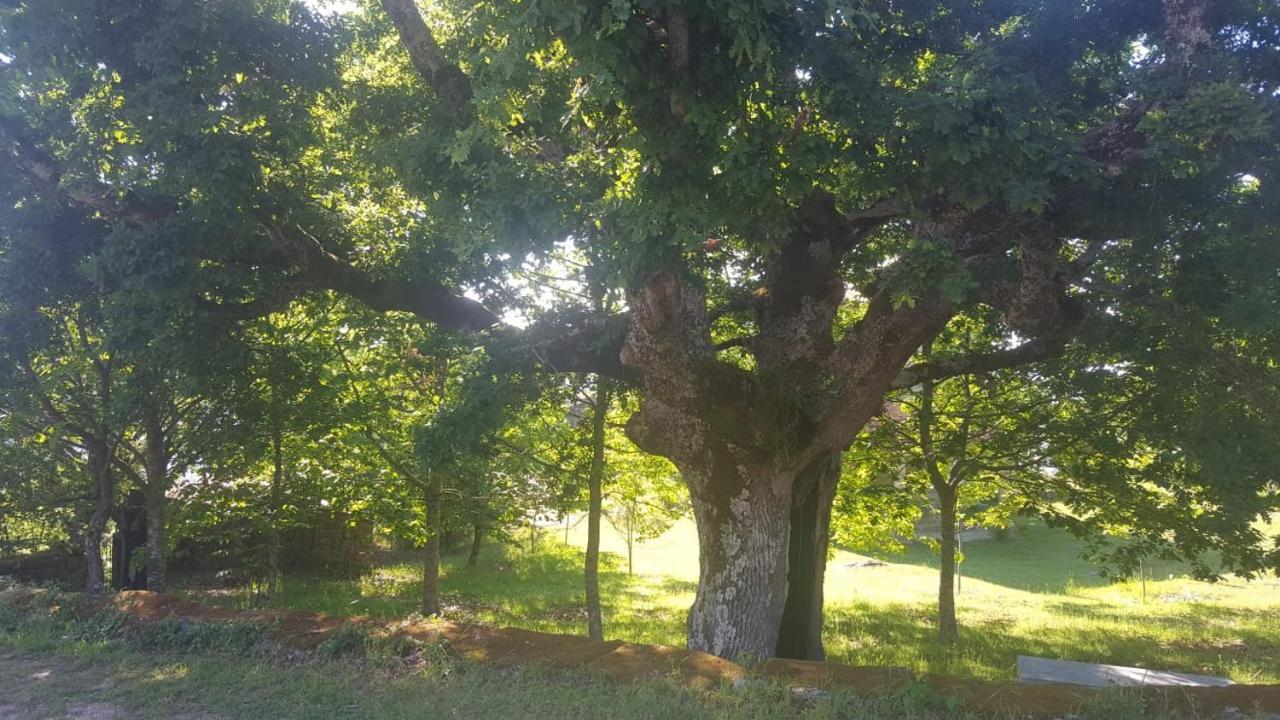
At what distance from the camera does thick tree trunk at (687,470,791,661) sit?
25.5 feet

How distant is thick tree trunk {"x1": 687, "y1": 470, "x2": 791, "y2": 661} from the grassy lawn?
3.34 metres

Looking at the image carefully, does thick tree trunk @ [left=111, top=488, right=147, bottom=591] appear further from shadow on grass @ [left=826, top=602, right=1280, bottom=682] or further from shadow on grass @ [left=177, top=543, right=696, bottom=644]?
shadow on grass @ [left=826, top=602, right=1280, bottom=682]

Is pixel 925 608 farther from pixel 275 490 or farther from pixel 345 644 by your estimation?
pixel 345 644

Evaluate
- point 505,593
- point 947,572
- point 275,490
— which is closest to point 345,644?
point 275,490

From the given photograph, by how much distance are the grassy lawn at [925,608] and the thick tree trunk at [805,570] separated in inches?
77.2

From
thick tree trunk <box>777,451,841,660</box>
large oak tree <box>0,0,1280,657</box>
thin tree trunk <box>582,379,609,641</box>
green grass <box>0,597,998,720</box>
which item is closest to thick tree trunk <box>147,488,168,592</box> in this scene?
green grass <box>0,597,998,720</box>

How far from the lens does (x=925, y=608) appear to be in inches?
687

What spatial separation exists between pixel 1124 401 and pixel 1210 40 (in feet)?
16.2

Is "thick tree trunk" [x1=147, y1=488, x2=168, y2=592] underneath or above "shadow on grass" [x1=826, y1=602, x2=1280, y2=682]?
above

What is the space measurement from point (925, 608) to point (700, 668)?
42.7ft

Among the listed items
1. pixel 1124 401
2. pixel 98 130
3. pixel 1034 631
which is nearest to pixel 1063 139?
pixel 1124 401

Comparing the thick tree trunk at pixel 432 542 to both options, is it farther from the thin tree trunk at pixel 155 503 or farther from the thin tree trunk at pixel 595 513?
the thin tree trunk at pixel 155 503

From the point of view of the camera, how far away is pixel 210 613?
819 cm

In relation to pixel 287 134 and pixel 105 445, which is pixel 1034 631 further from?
pixel 105 445
